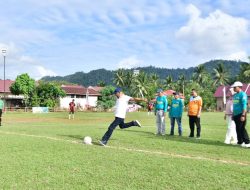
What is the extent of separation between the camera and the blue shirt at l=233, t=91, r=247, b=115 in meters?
11.5

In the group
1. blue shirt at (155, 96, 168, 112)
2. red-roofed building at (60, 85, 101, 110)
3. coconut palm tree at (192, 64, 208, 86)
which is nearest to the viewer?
blue shirt at (155, 96, 168, 112)

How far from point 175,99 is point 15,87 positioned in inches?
2464

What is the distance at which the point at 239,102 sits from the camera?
11.7 meters

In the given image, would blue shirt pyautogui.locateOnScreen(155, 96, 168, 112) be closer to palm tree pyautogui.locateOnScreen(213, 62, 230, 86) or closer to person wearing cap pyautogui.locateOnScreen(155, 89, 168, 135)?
person wearing cap pyautogui.locateOnScreen(155, 89, 168, 135)

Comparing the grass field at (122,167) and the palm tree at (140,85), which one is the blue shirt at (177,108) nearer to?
the grass field at (122,167)

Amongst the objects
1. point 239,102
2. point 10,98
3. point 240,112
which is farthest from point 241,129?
point 10,98

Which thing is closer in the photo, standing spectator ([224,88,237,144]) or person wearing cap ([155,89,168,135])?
standing spectator ([224,88,237,144])

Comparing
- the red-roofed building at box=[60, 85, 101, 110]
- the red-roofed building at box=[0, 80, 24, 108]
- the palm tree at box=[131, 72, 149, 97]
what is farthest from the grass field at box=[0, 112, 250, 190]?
the palm tree at box=[131, 72, 149, 97]

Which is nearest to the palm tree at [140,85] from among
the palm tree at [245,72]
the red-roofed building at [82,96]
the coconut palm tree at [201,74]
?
the red-roofed building at [82,96]

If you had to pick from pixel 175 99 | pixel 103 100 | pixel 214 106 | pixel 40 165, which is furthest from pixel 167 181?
pixel 214 106

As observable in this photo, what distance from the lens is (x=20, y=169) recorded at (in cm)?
766

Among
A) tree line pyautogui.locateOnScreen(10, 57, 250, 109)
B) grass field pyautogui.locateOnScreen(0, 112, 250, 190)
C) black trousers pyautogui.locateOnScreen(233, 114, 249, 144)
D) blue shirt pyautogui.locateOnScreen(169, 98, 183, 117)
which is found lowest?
grass field pyautogui.locateOnScreen(0, 112, 250, 190)

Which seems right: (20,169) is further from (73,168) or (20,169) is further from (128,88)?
(128,88)

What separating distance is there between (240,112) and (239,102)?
32cm
